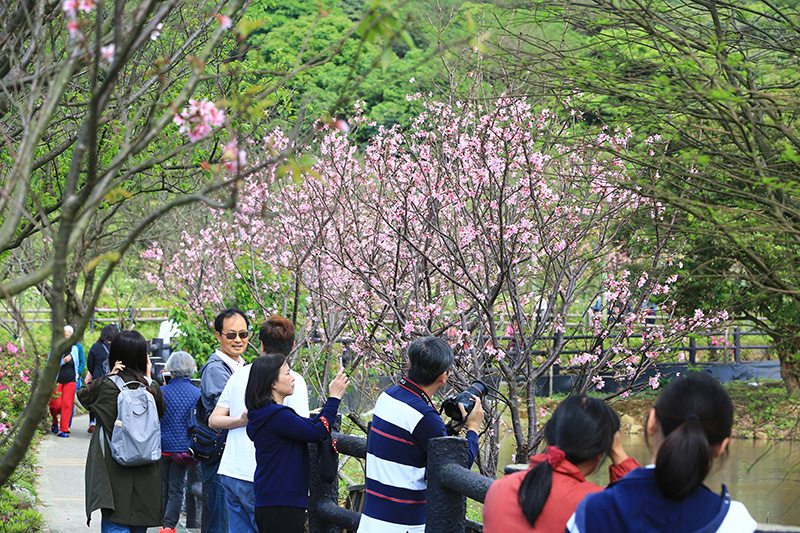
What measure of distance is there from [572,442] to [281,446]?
2.07 metres

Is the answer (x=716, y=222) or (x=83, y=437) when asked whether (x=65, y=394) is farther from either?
(x=716, y=222)

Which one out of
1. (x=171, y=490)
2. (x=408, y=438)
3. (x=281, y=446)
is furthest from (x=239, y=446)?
(x=171, y=490)

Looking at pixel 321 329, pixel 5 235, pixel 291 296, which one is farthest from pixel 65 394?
pixel 5 235

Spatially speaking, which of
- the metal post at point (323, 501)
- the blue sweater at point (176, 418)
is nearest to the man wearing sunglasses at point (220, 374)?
the metal post at point (323, 501)

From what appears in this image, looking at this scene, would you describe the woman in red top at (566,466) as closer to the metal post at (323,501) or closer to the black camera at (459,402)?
the black camera at (459,402)

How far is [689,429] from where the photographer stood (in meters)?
1.98

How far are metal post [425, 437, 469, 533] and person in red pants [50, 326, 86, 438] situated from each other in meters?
8.81

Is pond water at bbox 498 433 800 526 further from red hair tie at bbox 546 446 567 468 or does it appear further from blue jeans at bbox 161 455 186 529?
red hair tie at bbox 546 446 567 468

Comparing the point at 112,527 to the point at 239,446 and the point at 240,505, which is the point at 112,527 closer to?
the point at 240,505

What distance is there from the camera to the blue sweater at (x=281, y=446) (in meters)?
4.01

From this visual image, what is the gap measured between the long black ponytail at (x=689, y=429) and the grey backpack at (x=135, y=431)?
11.4 ft

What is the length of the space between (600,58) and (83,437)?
32.2 ft

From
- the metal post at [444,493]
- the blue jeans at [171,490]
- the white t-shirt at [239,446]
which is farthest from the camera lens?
the blue jeans at [171,490]

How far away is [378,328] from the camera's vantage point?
860 cm
